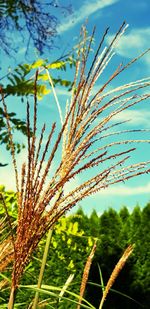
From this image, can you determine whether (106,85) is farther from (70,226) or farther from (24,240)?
(70,226)

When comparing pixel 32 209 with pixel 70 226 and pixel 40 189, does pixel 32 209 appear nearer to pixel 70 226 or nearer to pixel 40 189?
pixel 40 189

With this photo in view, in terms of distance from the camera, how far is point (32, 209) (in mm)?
1545

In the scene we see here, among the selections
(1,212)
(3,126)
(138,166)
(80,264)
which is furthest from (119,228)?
(138,166)

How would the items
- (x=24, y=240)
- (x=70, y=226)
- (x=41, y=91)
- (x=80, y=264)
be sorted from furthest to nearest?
1. (x=41, y=91)
2. (x=80, y=264)
3. (x=70, y=226)
4. (x=24, y=240)

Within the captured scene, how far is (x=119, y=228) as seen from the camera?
904cm

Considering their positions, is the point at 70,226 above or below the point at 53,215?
above

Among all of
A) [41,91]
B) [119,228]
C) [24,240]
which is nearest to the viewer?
[24,240]

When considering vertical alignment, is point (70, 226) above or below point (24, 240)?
above

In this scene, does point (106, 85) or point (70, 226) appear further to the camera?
point (70, 226)

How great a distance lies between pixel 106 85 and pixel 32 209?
1.49ft

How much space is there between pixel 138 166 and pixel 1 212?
14.3 feet

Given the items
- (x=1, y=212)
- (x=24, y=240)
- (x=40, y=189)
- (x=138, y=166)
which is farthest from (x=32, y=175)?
(x=1, y=212)

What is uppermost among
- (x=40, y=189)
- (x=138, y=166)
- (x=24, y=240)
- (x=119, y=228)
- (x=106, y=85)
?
(x=119, y=228)

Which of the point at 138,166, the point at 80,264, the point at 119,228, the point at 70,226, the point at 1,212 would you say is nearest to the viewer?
the point at 138,166
